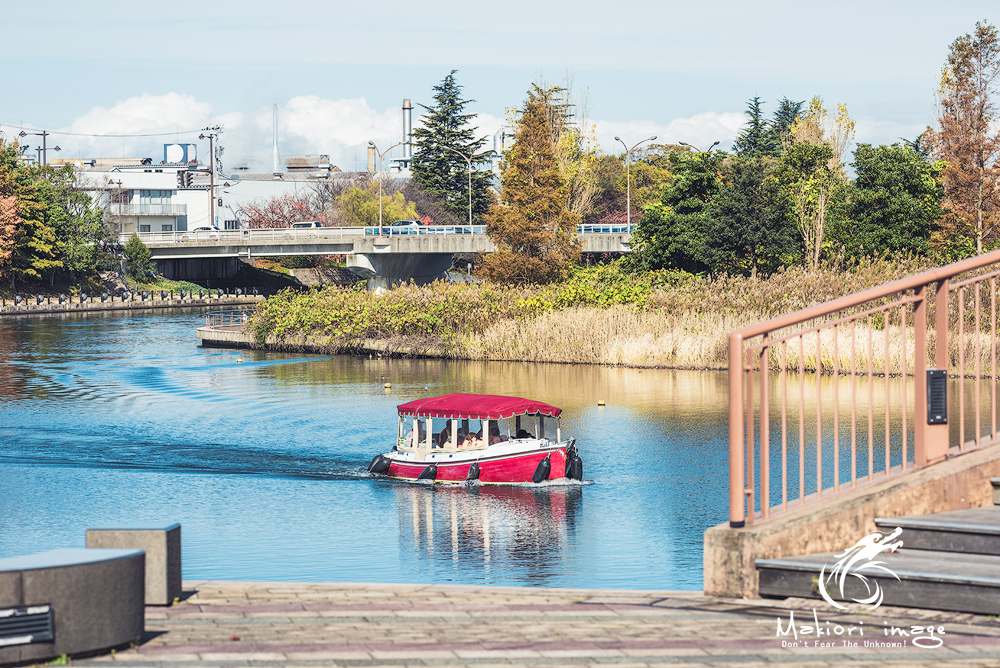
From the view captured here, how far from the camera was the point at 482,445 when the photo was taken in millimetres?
24188

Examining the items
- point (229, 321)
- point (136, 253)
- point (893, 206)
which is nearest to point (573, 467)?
point (893, 206)

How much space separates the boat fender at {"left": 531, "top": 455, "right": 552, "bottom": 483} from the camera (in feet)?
77.4

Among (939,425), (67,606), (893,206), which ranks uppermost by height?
(893,206)

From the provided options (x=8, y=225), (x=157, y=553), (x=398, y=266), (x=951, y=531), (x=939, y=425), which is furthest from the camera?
(x=8, y=225)

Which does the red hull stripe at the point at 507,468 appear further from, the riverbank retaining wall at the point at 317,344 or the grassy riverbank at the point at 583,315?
the riverbank retaining wall at the point at 317,344

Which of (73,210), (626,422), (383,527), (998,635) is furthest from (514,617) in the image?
(73,210)

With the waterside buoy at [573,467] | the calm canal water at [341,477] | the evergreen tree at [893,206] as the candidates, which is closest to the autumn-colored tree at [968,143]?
the evergreen tree at [893,206]

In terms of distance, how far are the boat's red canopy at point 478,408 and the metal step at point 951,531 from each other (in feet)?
50.6

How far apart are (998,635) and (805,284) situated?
3961 cm

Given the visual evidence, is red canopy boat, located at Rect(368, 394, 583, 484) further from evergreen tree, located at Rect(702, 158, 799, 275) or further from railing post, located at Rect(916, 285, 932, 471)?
evergreen tree, located at Rect(702, 158, 799, 275)

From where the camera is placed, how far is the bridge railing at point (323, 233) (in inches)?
3248

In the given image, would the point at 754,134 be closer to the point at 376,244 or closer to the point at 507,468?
the point at 376,244

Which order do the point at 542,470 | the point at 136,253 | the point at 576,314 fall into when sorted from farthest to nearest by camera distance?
1. the point at 136,253
2. the point at 576,314
3. the point at 542,470

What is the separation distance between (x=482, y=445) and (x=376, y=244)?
2448 inches
